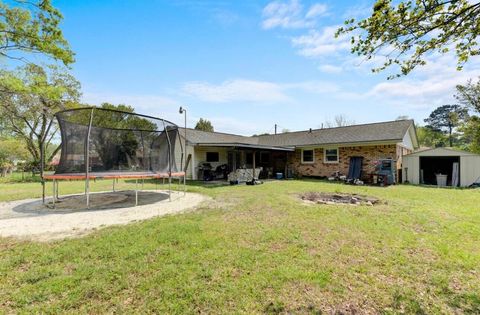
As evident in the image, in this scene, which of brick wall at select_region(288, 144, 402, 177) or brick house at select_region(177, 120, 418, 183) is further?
brick house at select_region(177, 120, 418, 183)

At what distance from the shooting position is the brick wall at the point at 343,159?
12.6 m

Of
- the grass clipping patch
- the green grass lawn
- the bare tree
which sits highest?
the bare tree

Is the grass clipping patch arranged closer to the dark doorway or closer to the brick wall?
the brick wall

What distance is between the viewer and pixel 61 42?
7.15 m

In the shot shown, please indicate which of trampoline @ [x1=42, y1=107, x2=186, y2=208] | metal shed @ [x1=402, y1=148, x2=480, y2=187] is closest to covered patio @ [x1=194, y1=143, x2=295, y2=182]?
trampoline @ [x1=42, y1=107, x2=186, y2=208]

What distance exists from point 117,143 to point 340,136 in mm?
12902

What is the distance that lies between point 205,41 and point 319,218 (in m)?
7.06

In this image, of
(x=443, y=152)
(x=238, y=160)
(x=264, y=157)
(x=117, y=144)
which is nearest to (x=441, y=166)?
(x=443, y=152)

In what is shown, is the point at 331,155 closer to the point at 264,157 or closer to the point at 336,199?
the point at 264,157

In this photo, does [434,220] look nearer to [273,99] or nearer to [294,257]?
[294,257]

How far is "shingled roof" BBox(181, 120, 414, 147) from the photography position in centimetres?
1282

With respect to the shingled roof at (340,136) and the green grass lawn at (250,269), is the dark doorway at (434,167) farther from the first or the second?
the green grass lawn at (250,269)

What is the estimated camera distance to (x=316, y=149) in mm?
15305

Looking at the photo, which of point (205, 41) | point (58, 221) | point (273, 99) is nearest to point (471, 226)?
point (58, 221)
